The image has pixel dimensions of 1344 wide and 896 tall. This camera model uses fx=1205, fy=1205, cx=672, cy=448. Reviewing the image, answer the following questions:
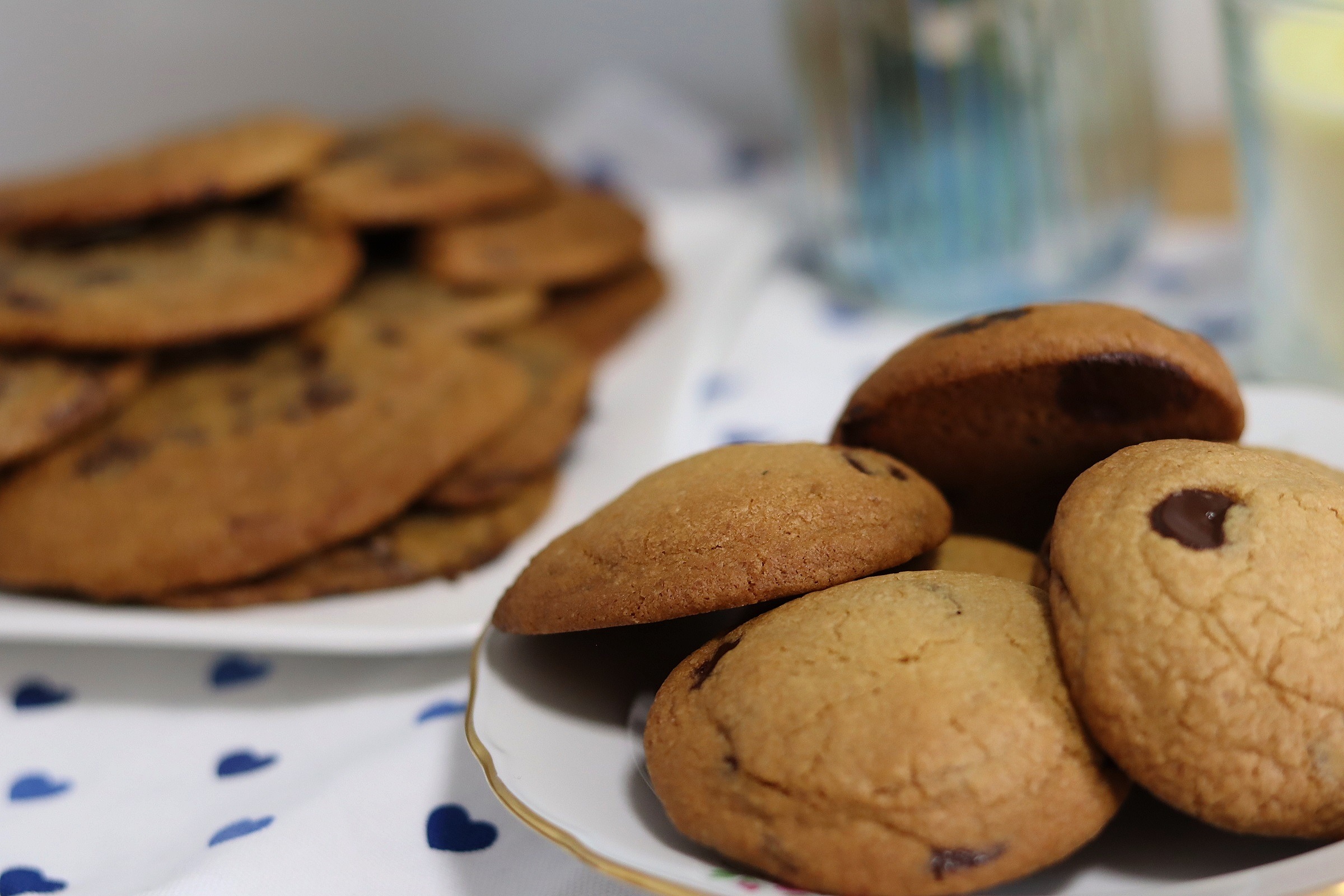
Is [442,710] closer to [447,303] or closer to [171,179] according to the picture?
[447,303]

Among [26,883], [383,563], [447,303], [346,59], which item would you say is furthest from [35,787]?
[346,59]

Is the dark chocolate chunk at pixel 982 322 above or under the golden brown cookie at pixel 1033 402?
above

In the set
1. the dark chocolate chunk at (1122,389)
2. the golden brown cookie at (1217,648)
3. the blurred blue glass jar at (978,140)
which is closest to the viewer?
the golden brown cookie at (1217,648)

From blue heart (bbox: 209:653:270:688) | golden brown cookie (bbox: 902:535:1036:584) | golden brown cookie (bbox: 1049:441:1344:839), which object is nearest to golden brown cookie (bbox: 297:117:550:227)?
blue heart (bbox: 209:653:270:688)

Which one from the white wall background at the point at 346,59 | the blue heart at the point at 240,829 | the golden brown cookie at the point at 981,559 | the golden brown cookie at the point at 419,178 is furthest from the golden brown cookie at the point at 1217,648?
the white wall background at the point at 346,59

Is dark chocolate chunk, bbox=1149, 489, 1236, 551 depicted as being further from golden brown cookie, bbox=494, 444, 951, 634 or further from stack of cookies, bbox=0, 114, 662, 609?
stack of cookies, bbox=0, 114, 662, 609

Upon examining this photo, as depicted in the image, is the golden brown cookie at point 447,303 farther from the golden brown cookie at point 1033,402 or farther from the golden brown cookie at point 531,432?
the golden brown cookie at point 1033,402

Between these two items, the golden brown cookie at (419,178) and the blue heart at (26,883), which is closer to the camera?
the blue heart at (26,883)
